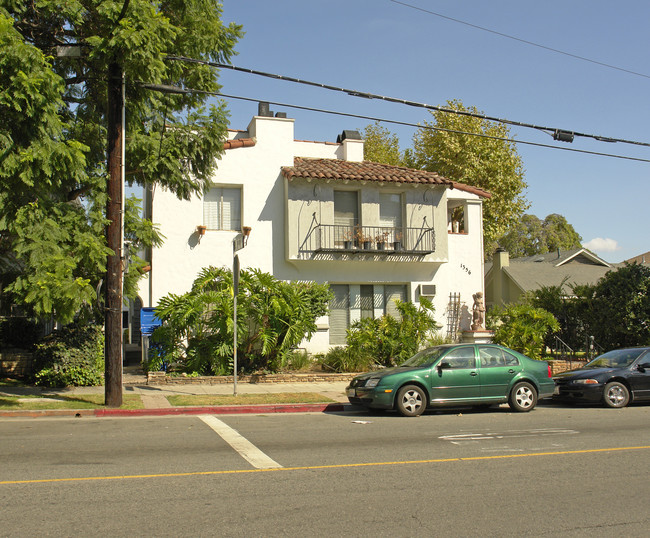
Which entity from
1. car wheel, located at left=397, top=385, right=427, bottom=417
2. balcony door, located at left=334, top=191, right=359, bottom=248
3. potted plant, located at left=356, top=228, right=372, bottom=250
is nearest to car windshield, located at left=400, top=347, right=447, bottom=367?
car wheel, located at left=397, top=385, right=427, bottom=417

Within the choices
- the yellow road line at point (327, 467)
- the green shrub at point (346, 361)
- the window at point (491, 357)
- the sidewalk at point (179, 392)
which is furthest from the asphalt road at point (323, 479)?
the green shrub at point (346, 361)

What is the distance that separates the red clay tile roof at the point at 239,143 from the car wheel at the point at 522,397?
11.6 m

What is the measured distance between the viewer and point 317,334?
2016cm

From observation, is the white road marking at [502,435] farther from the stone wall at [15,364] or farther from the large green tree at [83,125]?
the stone wall at [15,364]

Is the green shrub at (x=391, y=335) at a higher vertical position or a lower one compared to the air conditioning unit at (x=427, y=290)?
lower

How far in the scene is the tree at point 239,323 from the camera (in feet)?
54.4

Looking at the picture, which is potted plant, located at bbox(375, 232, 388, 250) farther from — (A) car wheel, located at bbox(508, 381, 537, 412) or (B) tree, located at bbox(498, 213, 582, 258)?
(B) tree, located at bbox(498, 213, 582, 258)

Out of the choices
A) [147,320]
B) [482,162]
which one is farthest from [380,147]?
[147,320]

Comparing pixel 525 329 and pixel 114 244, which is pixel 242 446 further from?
pixel 525 329

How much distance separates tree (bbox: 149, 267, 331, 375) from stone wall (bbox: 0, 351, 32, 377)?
3.50m

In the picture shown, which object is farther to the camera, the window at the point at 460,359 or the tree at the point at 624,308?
the tree at the point at 624,308

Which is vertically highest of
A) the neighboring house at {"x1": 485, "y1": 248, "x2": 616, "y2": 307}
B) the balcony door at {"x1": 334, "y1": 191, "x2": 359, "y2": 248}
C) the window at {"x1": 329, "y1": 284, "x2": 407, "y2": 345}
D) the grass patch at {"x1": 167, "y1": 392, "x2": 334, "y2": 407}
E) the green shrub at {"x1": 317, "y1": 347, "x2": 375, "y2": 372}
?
the balcony door at {"x1": 334, "y1": 191, "x2": 359, "y2": 248}

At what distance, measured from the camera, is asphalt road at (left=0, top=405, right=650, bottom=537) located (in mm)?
5426

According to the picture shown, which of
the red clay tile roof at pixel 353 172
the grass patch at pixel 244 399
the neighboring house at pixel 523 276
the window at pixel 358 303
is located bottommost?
the grass patch at pixel 244 399
